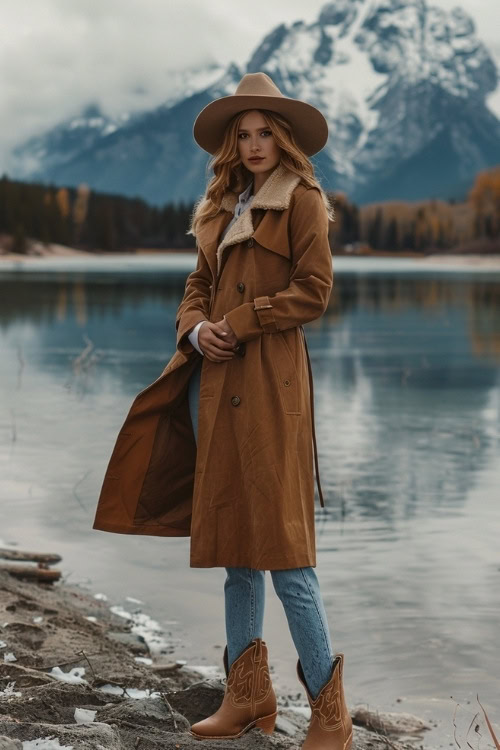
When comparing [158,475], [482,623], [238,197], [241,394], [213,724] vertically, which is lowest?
[482,623]

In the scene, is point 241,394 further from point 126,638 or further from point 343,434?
point 343,434

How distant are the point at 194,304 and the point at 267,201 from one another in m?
0.45

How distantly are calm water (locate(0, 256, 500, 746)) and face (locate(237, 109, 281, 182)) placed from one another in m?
2.56

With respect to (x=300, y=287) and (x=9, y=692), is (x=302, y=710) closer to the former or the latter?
(x=9, y=692)

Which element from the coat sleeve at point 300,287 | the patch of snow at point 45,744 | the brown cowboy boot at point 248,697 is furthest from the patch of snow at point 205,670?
the coat sleeve at point 300,287

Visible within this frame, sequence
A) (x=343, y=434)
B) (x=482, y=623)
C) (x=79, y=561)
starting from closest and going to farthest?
(x=482, y=623), (x=79, y=561), (x=343, y=434)

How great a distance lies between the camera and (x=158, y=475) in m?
3.63

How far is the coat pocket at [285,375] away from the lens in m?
3.33

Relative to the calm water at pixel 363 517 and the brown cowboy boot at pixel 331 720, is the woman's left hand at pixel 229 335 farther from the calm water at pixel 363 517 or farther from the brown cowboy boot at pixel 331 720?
the calm water at pixel 363 517

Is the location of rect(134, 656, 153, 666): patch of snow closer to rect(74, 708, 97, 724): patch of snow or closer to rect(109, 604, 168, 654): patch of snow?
rect(109, 604, 168, 654): patch of snow

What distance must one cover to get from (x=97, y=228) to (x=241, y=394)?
140 metres

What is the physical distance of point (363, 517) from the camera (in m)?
8.31

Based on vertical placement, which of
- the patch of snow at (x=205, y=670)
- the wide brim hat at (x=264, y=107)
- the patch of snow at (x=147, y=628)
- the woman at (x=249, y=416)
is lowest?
the patch of snow at (x=205, y=670)

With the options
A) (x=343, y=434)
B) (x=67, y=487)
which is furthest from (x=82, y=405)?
(x=67, y=487)
